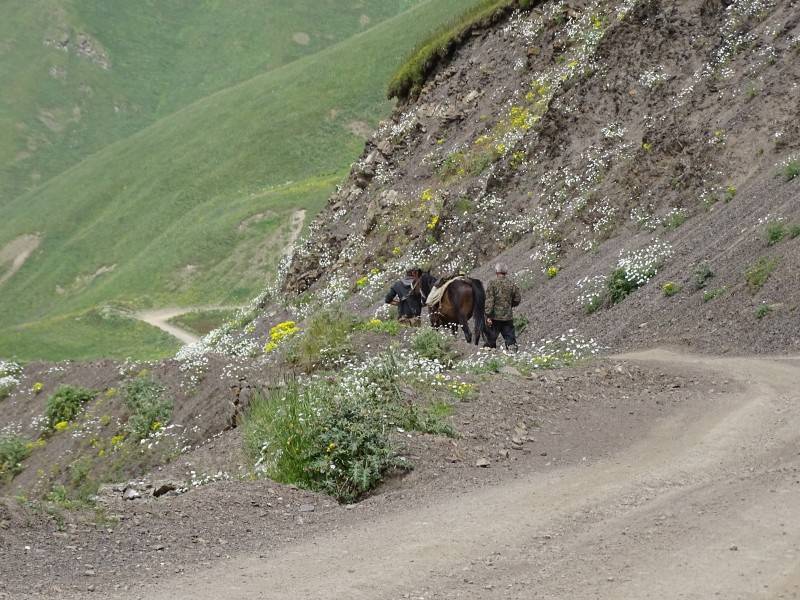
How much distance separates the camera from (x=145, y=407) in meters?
20.4

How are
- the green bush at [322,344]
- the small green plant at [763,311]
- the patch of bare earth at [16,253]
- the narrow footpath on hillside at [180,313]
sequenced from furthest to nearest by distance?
1. the patch of bare earth at [16,253]
2. the narrow footpath on hillside at [180,313]
3. the green bush at [322,344]
4. the small green plant at [763,311]

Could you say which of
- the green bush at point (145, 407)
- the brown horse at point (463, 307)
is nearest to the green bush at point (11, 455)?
the green bush at point (145, 407)

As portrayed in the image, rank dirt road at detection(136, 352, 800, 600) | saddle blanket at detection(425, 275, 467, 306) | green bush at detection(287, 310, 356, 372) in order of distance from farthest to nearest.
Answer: saddle blanket at detection(425, 275, 467, 306)
green bush at detection(287, 310, 356, 372)
dirt road at detection(136, 352, 800, 600)

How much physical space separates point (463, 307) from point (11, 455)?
11.2 metres

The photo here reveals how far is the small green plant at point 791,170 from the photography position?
19438mm

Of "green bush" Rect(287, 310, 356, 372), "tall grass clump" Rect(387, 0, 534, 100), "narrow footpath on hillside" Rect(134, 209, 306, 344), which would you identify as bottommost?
"narrow footpath on hillside" Rect(134, 209, 306, 344)

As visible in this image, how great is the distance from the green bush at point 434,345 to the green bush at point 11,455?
1106cm

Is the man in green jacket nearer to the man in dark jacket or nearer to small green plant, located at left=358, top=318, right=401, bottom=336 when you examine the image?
small green plant, located at left=358, top=318, right=401, bottom=336

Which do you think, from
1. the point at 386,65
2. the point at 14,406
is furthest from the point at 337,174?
the point at 14,406

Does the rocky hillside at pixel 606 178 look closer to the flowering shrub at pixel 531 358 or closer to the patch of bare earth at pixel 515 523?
the flowering shrub at pixel 531 358

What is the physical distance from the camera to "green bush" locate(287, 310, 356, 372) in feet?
53.4

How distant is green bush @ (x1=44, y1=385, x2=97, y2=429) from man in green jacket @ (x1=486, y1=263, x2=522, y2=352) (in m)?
11.3

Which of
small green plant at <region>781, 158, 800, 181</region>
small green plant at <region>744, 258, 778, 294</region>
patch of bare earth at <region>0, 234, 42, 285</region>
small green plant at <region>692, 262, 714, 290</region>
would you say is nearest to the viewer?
small green plant at <region>744, 258, 778, 294</region>

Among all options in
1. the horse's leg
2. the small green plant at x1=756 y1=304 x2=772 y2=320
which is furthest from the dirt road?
the horse's leg
